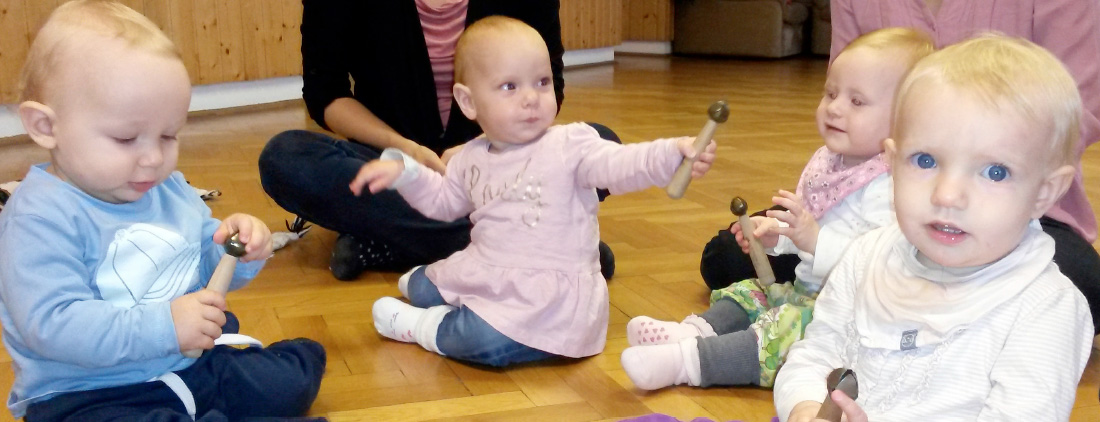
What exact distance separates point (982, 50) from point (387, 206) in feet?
3.47

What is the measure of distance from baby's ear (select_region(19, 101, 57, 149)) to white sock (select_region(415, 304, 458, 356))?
0.53 meters

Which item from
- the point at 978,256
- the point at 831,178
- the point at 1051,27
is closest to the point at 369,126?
the point at 831,178

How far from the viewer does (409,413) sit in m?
1.17

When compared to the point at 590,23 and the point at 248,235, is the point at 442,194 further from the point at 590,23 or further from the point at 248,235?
the point at 590,23

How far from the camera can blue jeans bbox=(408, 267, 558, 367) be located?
1.31 meters

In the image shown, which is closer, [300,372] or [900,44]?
[300,372]

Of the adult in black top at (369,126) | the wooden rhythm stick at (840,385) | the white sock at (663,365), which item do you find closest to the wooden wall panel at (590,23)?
the adult in black top at (369,126)

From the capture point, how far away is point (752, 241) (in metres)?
1.22

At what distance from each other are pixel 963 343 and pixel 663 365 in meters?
0.43

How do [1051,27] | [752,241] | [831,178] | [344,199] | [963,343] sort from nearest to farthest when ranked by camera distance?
[963,343], [752,241], [831,178], [1051,27], [344,199]

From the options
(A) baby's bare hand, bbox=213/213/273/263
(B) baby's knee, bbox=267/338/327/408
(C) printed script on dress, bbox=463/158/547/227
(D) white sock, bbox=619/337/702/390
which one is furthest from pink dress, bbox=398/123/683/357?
(A) baby's bare hand, bbox=213/213/273/263

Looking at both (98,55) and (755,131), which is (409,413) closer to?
(98,55)

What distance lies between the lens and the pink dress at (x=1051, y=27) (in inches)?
55.6

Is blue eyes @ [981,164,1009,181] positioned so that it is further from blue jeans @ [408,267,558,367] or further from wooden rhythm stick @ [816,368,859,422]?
blue jeans @ [408,267,558,367]
